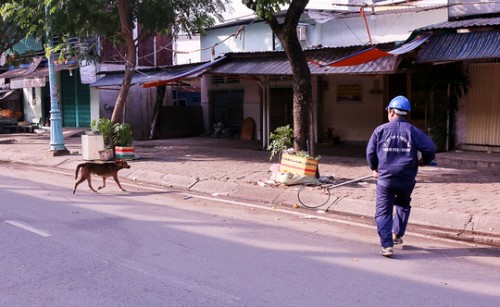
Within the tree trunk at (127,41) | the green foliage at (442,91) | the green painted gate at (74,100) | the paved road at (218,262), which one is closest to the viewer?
the paved road at (218,262)

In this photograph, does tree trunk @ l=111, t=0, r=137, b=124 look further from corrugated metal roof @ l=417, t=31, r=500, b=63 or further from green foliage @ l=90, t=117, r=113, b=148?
corrugated metal roof @ l=417, t=31, r=500, b=63

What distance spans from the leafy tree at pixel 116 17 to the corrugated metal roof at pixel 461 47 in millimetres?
7710

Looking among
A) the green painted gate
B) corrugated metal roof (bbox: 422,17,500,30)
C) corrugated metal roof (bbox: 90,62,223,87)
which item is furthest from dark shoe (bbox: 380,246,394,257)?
the green painted gate

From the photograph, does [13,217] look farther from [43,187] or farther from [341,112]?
[341,112]

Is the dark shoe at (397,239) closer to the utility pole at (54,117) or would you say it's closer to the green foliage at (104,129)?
the green foliage at (104,129)

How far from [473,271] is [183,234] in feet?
11.7

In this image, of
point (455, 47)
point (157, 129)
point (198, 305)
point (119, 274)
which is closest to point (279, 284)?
point (198, 305)

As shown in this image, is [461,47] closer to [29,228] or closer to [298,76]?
[298,76]

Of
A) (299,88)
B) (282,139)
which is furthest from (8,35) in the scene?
(299,88)

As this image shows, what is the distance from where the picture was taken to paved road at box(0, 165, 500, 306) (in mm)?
4734

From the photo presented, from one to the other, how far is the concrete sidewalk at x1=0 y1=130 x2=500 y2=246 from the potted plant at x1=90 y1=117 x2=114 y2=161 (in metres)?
0.79

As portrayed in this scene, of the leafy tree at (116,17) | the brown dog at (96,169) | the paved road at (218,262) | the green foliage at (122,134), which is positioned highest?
the leafy tree at (116,17)

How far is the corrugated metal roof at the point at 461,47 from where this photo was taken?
1095cm

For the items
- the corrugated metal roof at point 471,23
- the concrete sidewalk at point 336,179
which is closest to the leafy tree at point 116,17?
the concrete sidewalk at point 336,179
